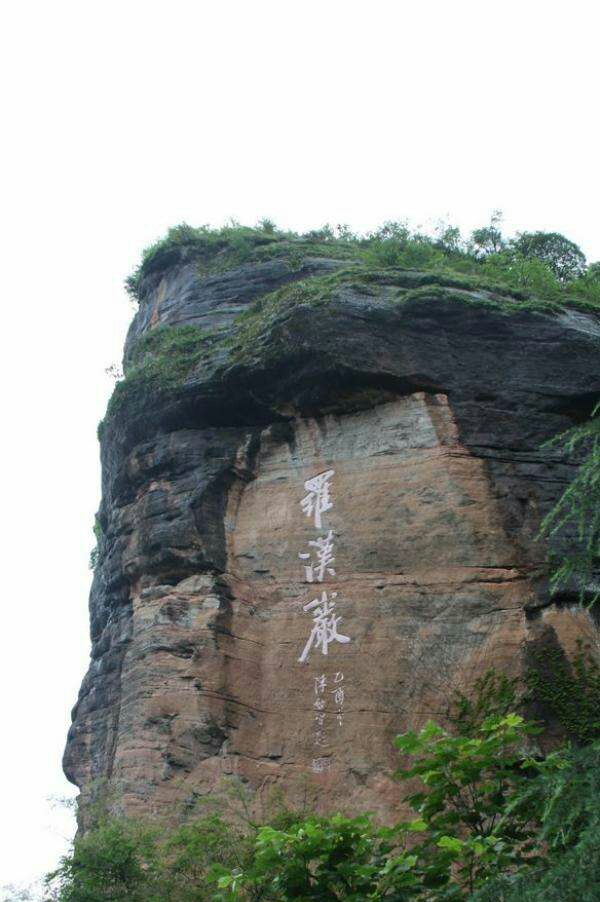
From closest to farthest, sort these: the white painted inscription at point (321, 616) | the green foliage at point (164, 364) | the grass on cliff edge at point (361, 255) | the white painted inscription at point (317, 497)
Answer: the white painted inscription at point (321, 616) → the white painted inscription at point (317, 497) → the green foliage at point (164, 364) → the grass on cliff edge at point (361, 255)

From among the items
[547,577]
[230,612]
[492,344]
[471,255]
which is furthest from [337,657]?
[471,255]

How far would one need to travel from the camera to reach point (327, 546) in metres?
11.5

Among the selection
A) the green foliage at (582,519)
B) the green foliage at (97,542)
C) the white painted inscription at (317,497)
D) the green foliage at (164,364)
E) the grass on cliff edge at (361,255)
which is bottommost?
the green foliage at (582,519)

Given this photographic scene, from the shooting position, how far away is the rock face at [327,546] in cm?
1038

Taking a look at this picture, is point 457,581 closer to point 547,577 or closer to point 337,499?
point 547,577

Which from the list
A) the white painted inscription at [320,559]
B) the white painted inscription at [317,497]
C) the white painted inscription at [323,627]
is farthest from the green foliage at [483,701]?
the white painted inscription at [317,497]

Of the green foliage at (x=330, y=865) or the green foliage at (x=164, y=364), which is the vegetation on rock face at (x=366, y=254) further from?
the green foliage at (x=330, y=865)

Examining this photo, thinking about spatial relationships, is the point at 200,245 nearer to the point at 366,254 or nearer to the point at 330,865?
the point at 366,254

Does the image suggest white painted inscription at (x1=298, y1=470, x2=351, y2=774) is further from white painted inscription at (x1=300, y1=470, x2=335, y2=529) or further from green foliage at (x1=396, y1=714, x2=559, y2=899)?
green foliage at (x1=396, y1=714, x2=559, y2=899)

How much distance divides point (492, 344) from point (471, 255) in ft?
20.8

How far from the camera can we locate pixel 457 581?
10.7 metres

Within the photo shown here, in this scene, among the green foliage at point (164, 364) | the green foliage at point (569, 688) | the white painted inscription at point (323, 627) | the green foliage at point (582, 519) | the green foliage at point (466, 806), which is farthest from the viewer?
the green foliage at point (164, 364)

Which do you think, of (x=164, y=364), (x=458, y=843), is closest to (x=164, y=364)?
(x=164, y=364)

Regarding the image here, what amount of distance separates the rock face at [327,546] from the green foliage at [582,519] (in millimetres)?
236
